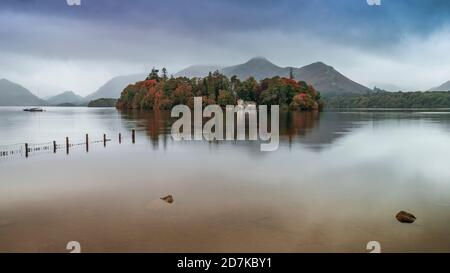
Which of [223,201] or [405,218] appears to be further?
[223,201]

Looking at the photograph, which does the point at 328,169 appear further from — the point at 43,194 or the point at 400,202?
the point at 43,194

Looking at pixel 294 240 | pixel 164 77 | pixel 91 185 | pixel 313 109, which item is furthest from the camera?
pixel 164 77

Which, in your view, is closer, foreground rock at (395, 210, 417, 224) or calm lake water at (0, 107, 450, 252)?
calm lake water at (0, 107, 450, 252)

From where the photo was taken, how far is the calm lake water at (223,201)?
13.0 metres

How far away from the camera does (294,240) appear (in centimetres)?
1302

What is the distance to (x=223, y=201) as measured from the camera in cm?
1817

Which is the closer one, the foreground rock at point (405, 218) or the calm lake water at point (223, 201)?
the calm lake water at point (223, 201)

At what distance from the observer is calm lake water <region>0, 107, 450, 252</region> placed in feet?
42.7

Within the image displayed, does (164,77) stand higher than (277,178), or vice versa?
(164,77)

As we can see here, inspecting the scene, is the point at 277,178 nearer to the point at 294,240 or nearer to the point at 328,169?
the point at 328,169
